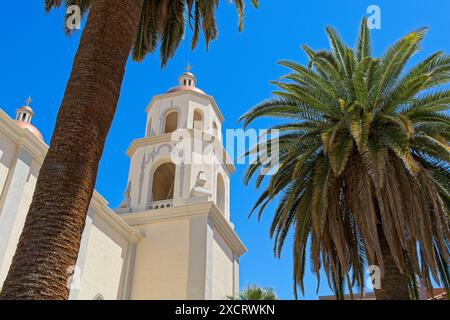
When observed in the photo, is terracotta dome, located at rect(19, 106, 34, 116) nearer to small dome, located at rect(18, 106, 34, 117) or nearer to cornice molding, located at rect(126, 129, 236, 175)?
small dome, located at rect(18, 106, 34, 117)

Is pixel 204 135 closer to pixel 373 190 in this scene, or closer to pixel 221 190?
pixel 221 190


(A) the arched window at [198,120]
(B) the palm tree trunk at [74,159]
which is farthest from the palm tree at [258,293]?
(B) the palm tree trunk at [74,159]

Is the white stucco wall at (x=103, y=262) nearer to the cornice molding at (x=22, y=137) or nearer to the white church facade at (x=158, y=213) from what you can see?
the white church facade at (x=158, y=213)

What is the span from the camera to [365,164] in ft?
40.3

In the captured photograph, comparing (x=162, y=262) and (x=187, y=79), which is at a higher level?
(x=187, y=79)

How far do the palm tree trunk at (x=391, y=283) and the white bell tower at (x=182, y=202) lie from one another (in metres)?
8.28

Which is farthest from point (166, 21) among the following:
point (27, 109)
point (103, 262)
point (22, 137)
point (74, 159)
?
point (27, 109)

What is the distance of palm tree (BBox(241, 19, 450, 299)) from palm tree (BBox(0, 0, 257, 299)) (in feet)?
20.7

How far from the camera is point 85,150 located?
6.58m

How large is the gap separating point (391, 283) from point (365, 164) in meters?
3.01

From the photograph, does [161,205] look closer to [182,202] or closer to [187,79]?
[182,202]

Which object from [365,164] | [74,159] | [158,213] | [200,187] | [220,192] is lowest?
[74,159]

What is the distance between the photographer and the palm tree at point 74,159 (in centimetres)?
546
